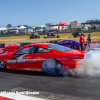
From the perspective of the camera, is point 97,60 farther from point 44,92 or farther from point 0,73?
point 0,73

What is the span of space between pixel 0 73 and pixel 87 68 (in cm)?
327

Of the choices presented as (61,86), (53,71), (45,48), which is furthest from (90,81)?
(45,48)

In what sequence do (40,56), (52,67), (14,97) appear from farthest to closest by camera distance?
(40,56) → (52,67) → (14,97)

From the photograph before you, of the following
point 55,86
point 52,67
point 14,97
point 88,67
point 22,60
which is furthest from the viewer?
point 22,60

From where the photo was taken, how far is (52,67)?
499cm

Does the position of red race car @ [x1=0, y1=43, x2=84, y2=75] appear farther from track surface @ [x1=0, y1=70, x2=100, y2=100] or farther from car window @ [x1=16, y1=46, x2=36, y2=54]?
track surface @ [x1=0, y1=70, x2=100, y2=100]

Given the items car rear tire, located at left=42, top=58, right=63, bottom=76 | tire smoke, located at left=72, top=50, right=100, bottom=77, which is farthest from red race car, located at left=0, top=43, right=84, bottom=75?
tire smoke, located at left=72, top=50, right=100, bottom=77

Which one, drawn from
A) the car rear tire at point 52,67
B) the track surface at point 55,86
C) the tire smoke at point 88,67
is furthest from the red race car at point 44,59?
the track surface at point 55,86

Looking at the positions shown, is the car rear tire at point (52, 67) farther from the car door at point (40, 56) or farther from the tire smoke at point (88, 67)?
the tire smoke at point (88, 67)

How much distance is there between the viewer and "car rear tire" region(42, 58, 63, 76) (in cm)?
490

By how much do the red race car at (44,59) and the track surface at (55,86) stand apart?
1.12 feet

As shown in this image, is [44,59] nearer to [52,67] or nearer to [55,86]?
[52,67]

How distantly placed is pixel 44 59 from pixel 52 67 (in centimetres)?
40

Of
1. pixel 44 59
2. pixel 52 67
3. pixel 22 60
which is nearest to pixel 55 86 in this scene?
pixel 52 67
